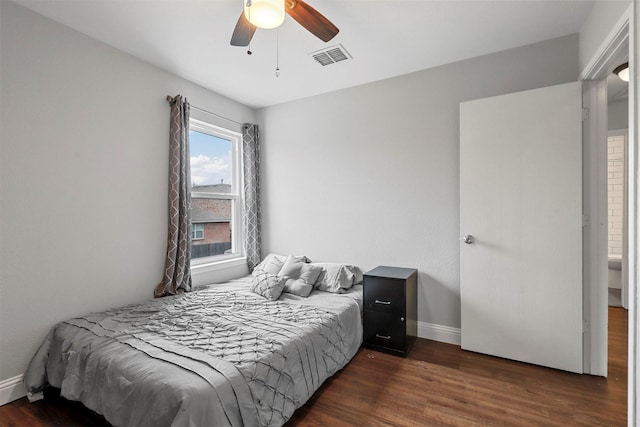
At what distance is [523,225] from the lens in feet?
8.00

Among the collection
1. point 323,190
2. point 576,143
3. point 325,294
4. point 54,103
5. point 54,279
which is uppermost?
point 54,103

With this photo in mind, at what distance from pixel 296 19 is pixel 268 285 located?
7.06 feet

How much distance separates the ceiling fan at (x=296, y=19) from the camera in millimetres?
1648

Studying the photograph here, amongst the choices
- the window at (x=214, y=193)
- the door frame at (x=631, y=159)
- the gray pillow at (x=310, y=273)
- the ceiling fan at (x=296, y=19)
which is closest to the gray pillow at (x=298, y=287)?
the gray pillow at (x=310, y=273)

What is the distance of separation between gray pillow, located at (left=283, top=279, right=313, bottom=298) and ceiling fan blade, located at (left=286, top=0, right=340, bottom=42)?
2.09 m

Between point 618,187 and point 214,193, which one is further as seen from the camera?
point 618,187

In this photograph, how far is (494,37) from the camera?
95.2 inches

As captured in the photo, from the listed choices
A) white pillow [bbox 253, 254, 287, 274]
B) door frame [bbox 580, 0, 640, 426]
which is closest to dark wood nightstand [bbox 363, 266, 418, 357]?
white pillow [bbox 253, 254, 287, 274]

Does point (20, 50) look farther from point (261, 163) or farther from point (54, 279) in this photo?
point (261, 163)

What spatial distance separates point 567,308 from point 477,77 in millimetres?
2066

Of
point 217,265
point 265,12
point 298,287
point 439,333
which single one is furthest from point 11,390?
point 439,333

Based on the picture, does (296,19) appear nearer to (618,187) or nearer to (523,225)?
(523,225)

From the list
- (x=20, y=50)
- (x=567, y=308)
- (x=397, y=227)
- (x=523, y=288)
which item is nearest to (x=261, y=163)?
(x=397, y=227)

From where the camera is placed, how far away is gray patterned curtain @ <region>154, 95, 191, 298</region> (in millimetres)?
2877
